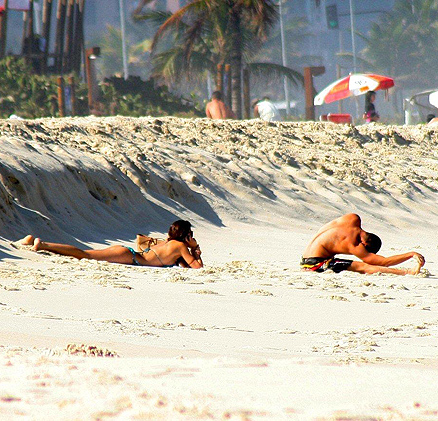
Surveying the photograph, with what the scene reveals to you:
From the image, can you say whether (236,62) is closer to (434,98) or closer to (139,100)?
(139,100)

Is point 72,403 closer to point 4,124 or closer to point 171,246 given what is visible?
point 171,246

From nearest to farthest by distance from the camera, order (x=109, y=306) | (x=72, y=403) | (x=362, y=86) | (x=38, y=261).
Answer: (x=72, y=403), (x=109, y=306), (x=38, y=261), (x=362, y=86)

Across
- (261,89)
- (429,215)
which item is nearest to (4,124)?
(429,215)

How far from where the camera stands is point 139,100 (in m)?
21.4

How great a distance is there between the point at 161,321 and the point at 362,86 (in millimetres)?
17605

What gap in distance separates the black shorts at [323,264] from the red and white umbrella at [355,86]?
1412 cm

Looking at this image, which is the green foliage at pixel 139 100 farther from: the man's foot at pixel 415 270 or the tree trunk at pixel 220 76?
the man's foot at pixel 415 270

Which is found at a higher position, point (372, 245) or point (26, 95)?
point (26, 95)

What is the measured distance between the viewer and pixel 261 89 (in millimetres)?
65625

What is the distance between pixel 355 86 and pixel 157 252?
49.1 ft

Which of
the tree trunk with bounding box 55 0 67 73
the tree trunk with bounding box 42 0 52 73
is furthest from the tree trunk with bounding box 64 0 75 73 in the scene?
the tree trunk with bounding box 42 0 52 73

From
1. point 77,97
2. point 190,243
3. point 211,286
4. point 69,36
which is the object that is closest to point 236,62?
point 77,97

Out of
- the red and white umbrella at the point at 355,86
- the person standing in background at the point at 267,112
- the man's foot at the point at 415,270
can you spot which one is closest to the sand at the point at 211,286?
the man's foot at the point at 415,270

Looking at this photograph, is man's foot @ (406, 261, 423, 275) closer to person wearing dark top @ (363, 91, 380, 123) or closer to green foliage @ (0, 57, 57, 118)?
person wearing dark top @ (363, 91, 380, 123)
